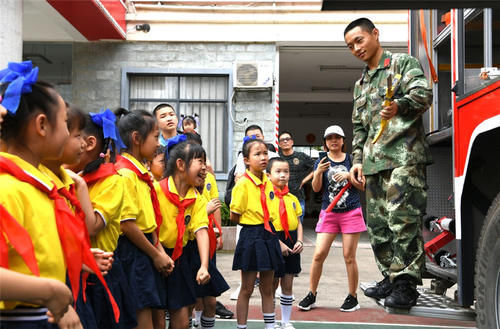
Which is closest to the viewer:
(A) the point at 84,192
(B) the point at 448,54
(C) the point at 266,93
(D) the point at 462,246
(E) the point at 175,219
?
(A) the point at 84,192

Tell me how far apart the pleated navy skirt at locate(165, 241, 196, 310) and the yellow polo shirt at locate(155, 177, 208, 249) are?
10 centimetres

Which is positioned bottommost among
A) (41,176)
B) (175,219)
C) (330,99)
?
(175,219)

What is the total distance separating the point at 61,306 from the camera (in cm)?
158

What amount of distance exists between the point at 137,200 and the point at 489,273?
5.82 feet

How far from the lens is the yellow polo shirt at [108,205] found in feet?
9.07

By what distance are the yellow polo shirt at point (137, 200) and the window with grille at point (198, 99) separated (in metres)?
7.84

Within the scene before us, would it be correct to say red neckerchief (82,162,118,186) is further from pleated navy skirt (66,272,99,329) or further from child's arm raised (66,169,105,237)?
pleated navy skirt (66,272,99,329)

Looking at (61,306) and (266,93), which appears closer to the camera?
(61,306)

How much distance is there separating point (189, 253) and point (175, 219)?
30 centimetres

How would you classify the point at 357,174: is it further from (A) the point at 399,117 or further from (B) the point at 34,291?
(B) the point at 34,291

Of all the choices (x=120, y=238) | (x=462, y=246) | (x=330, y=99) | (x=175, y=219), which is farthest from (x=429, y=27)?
(x=330, y=99)

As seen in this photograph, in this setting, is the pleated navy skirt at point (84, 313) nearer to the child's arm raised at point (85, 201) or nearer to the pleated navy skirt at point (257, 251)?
the child's arm raised at point (85, 201)

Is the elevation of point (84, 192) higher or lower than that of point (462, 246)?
higher

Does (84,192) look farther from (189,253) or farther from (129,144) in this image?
(189,253)
